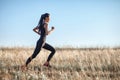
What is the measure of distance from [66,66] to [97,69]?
1.14 metres

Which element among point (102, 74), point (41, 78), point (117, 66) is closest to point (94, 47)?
point (117, 66)

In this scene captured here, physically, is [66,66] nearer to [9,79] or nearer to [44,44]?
[44,44]

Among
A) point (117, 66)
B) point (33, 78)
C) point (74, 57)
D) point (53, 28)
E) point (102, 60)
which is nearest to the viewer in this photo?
point (33, 78)

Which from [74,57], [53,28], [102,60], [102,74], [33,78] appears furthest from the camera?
[74,57]

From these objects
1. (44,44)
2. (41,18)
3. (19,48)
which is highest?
(41,18)

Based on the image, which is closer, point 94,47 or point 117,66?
point 117,66

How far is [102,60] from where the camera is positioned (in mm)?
12477

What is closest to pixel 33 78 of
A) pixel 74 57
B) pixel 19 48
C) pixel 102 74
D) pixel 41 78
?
pixel 41 78

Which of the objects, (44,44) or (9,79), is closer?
(9,79)

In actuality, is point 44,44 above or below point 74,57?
above

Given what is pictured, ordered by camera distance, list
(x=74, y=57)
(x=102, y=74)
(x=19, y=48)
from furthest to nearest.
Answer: (x=19, y=48)
(x=74, y=57)
(x=102, y=74)

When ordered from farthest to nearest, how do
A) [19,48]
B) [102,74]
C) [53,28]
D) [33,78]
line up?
[19,48] → [53,28] → [102,74] → [33,78]

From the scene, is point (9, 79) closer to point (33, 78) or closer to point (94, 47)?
point (33, 78)

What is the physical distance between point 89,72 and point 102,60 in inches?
104
